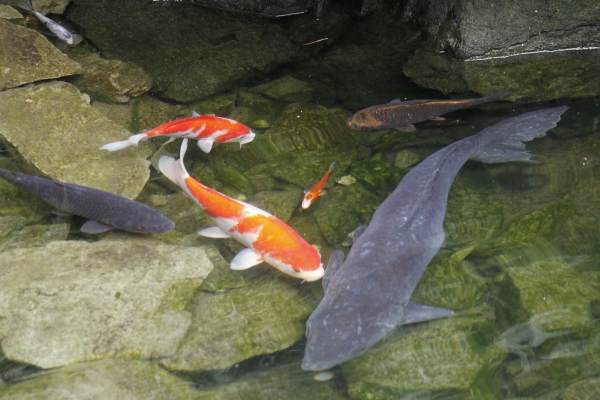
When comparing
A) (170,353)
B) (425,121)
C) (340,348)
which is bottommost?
(170,353)

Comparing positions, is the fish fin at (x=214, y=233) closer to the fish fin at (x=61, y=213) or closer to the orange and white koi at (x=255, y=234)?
the orange and white koi at (x=255, y=234)

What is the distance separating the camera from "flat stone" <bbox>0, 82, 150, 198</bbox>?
466 cm

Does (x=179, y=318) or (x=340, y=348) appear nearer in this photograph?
(x=340, y=348)

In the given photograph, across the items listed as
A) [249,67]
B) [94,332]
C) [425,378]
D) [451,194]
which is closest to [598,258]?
[451,194]

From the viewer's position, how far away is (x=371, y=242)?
403cm

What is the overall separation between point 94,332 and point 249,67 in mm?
3963

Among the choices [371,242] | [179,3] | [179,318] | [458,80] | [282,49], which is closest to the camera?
[179,318]

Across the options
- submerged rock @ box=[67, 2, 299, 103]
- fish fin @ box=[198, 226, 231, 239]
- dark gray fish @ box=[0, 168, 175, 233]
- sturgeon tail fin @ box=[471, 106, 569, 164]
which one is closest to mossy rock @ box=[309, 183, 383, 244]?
fish fin @ box=[198, 226, 231, 239]

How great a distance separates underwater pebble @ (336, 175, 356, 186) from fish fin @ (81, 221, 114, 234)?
221cm

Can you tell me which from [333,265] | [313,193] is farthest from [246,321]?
[313,193]

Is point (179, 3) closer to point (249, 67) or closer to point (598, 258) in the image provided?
point (249, 67)

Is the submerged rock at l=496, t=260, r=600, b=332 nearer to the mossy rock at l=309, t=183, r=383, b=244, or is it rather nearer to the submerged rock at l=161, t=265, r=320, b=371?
the mossy rock at l=309, t=183, r=383, b=244

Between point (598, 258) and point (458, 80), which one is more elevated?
point (458, 80)

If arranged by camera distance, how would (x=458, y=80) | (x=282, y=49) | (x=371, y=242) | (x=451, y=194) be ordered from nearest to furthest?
(x=371, y=242), (x=451, y=194), (x=458, y=80), (x=282, y=49)
